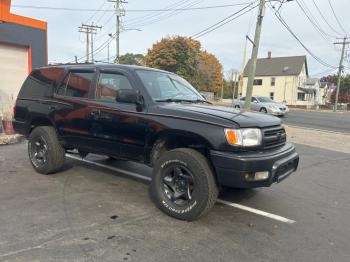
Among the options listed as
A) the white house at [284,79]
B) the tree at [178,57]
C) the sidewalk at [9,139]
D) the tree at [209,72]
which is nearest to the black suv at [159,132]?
the sidewalk at [9,139]

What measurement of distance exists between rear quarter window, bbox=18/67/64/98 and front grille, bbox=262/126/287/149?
3554 millimetres

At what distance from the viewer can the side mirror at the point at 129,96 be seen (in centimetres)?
475

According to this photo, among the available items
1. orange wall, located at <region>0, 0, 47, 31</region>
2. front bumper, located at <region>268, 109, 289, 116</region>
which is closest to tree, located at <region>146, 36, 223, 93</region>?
front bumper, located at <region>268, 109, 289, 116</region>

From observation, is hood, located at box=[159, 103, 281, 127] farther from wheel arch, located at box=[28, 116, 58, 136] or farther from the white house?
the white house

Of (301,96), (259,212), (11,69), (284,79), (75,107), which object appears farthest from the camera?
(301,96)

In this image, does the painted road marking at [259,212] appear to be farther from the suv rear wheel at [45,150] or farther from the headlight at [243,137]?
the suv rear wheel at [45,150]

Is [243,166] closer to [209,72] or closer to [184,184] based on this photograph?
[184,184]

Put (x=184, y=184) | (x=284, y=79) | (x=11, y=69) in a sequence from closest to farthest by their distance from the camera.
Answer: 1. (x=184, y=184)
2. (x=11, y=69)
3. (x=284, y=79)

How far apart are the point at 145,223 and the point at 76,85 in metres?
2.69

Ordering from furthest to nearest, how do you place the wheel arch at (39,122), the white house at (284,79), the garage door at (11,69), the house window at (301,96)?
the house window at (301,96) → the white house at (284,79) → the garage door at (11,69) → the wheel arch at (39,122)

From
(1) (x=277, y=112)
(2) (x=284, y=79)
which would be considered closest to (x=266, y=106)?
(1) (x=277, y=112)

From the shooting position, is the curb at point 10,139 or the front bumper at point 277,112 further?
the front bumper at point 277,112

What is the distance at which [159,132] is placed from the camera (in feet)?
15.3

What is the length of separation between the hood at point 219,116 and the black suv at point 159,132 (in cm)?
1
